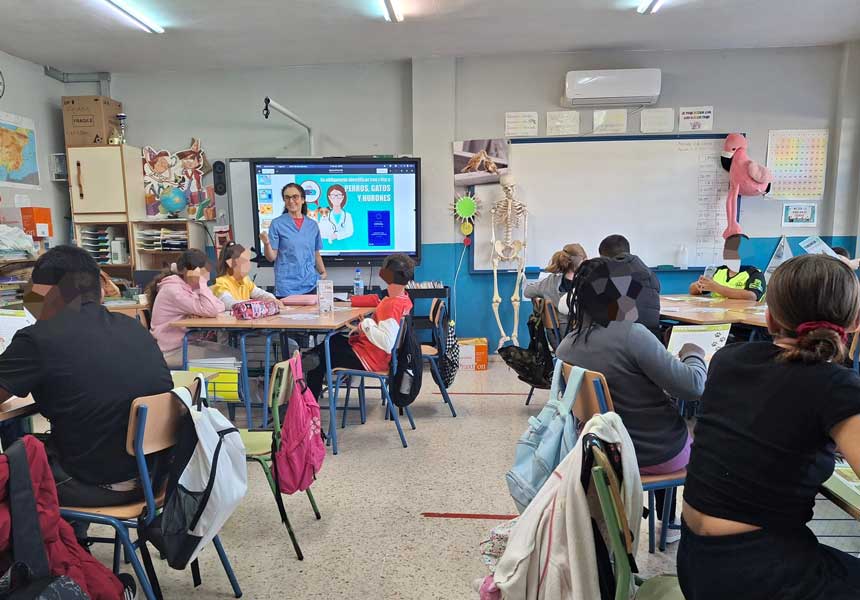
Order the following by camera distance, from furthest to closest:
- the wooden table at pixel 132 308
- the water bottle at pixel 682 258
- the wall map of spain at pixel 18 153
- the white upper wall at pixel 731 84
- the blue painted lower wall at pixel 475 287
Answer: the blue painted lower wall at pixel 475 287 < the water bottle at pixel 682 258 < the white upper wall at pixel 731 84 < the wall map of spain at pixel 18 153 < the wooden table at pixel 132 308

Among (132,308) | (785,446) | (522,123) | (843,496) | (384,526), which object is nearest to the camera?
(785,446)

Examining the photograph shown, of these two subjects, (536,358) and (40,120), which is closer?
(536,358)

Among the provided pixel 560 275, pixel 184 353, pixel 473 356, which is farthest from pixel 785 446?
pixel 473 356

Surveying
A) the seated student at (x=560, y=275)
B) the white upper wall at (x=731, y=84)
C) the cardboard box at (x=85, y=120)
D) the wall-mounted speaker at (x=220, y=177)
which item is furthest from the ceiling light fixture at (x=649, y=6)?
the cardboard box at (x=85, y=120)

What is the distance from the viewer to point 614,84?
4.86m

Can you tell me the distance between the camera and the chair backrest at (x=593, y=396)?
1505 mm

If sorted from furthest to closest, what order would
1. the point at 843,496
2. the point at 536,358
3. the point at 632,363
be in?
the point at 536,358 < the point at 632,363 < the point at 843,496

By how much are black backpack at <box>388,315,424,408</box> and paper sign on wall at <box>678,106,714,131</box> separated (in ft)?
A: 12.5

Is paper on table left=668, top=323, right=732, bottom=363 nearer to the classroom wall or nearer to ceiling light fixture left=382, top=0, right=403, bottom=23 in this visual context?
ceiling light fixture left=382, top=0, right=403, bottom=23

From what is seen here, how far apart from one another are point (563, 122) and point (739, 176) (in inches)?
68.6

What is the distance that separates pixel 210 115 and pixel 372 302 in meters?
3.16

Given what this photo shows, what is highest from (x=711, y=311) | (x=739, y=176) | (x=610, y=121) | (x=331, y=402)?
(x=610, y=121)

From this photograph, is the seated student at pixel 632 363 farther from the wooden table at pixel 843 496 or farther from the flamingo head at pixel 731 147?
the flamingo head at pixel 731 147

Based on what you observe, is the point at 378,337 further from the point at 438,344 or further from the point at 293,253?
the point at 293,253
